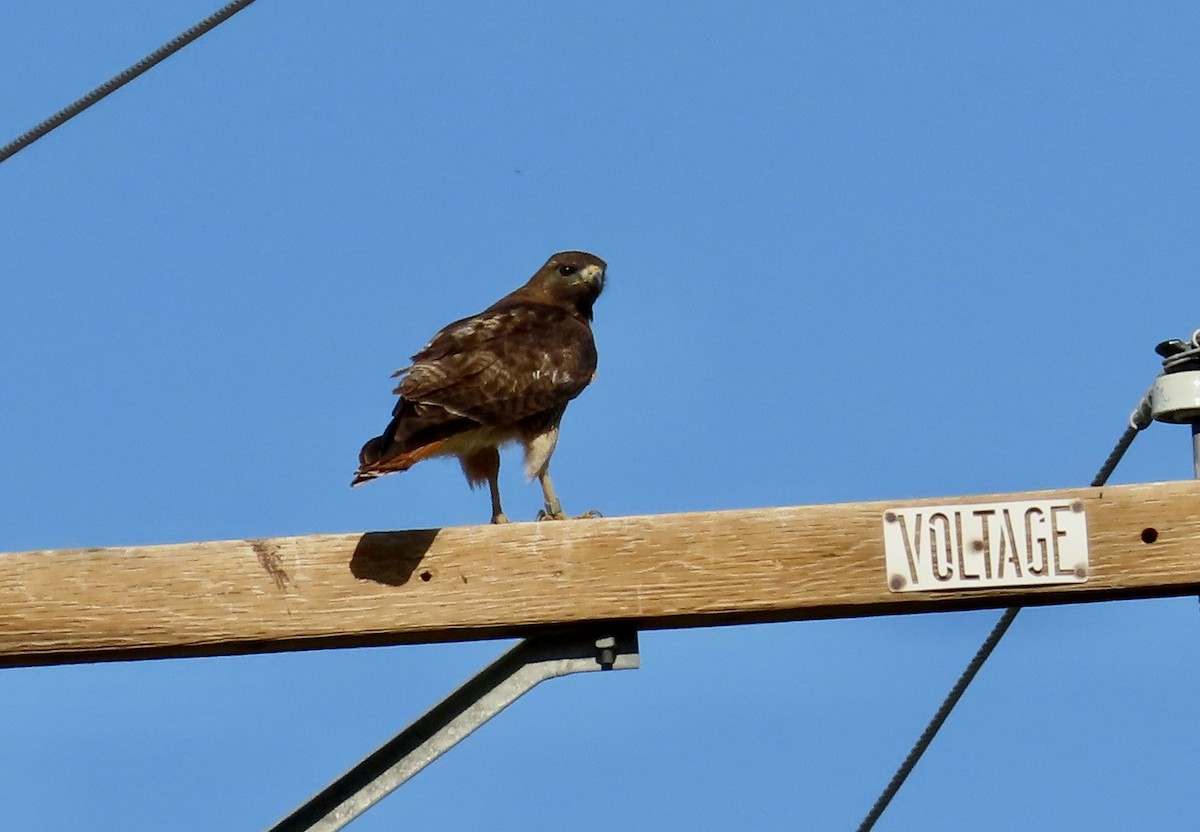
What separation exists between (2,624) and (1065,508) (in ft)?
7.95

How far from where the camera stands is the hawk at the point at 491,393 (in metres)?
4.48

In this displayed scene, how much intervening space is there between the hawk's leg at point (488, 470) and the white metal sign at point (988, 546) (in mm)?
2449

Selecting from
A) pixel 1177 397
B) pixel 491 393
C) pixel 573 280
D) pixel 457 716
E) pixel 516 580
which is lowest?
pixel 457 716

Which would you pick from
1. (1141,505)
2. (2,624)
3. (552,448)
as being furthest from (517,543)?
(552,448)

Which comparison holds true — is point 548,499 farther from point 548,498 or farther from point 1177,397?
point 1177,397

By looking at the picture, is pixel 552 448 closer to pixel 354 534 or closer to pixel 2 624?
pixel 354 534

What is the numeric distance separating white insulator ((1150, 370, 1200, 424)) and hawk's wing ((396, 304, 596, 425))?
2.10 metres

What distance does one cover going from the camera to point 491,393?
496 cm

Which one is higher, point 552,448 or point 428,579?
point 552,448

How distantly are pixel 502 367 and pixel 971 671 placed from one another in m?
2.06

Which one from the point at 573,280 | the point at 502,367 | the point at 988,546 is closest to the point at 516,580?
the point at 988,546

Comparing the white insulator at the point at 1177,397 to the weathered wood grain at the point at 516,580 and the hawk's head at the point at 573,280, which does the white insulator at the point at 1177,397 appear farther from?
the hawk's head at the point at 573,280

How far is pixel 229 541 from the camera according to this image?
3.47 metres

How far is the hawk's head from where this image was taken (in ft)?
22.8
